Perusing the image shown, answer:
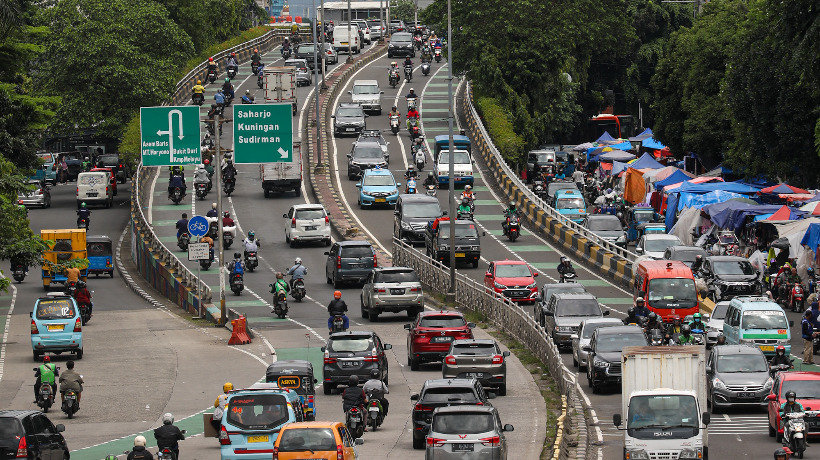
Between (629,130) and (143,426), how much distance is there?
85.2 m

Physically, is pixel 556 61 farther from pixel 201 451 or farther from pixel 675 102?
pixel 201 451

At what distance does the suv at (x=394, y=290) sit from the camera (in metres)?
42.4

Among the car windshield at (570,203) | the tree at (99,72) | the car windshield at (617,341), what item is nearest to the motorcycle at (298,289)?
the car windshield at (617,341)

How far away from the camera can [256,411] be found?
2361 cm

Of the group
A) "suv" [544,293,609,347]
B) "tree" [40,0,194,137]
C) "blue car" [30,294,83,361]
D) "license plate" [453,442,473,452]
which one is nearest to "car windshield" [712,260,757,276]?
"suv" [544,293,609,347]

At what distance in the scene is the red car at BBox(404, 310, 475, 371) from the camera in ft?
115

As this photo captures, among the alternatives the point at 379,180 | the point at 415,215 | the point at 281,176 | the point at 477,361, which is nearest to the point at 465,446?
the point at 477,361

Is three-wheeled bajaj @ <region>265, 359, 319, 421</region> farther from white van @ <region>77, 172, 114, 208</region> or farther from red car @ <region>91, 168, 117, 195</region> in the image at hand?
red car @ <region>91, 168, 117, 195</region>

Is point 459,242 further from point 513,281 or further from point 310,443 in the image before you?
point 310,443

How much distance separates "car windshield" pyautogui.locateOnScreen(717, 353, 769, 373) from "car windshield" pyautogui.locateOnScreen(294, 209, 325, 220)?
28.1 meters

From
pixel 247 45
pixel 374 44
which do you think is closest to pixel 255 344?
pixel 247 45

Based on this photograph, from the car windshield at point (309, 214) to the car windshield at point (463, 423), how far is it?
33.5 meters

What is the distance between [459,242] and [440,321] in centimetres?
1620

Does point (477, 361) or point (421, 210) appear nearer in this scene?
point (477, 361)
